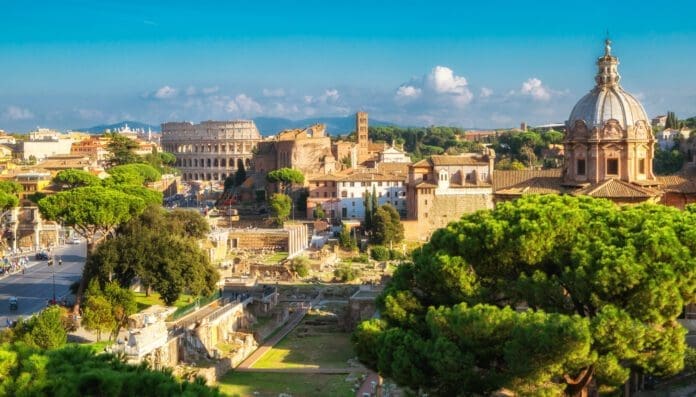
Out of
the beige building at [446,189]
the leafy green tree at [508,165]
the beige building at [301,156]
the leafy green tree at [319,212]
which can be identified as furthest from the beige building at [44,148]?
the beige building at [446,189]

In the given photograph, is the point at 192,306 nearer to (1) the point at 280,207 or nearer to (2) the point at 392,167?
(1) the point at 280,207

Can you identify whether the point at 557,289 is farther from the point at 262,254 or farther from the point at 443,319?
the point at 262,254

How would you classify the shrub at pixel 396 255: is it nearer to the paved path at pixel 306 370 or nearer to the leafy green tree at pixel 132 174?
the leafy green tree at pixel 132 174

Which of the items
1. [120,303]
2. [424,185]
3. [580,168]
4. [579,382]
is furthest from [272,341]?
[424,185]

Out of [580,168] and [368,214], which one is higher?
[580,168]

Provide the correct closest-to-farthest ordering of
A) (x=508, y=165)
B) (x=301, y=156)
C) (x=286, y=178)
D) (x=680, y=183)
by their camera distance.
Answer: (x=680, y=183), (x=286, y=178), (x=301, y=156), (x=508, y=165)

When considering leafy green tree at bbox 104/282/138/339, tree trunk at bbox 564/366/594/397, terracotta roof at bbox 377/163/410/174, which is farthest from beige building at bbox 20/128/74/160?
tree trunk at bbox 564/366/594/397

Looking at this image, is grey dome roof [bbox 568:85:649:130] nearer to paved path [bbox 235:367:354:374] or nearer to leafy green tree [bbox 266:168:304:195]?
paved path [bbox 235:367:354:374]
